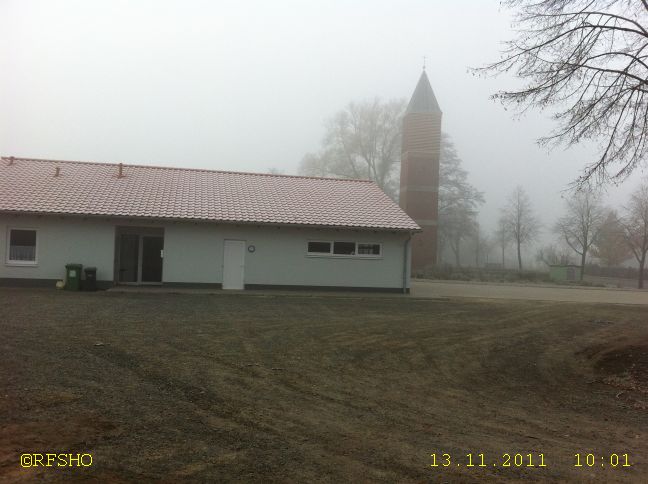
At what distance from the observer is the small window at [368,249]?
21.5 metres

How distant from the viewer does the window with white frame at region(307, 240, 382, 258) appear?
2122cm

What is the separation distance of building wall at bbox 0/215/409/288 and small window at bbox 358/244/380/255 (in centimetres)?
22

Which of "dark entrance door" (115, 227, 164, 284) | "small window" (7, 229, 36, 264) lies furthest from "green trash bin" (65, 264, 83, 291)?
"dark entrance door" (115, 227, 164, 284)

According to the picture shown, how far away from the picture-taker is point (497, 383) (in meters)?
8.19

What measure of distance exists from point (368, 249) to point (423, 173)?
26425 mm

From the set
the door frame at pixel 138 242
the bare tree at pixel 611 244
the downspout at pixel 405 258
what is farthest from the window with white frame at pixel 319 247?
the bare tree at pixel 611 244

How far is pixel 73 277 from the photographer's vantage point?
61.0ft

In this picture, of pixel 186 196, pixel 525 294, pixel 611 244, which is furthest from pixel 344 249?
pixel 611 244

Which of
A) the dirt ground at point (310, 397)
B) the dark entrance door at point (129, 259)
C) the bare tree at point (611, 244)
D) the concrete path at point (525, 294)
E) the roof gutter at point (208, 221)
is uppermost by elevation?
the bare tree at point (611, 244)

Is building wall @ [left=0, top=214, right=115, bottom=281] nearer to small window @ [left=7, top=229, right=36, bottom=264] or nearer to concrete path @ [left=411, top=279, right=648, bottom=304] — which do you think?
small window @ [left=7, top=229, right=36, bottom=264]

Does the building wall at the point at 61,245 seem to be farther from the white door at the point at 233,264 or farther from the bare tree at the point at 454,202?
the bare tree at the point at 454,202

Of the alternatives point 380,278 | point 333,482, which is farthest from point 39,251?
point 333,482
